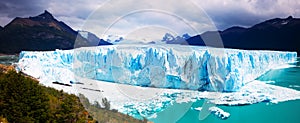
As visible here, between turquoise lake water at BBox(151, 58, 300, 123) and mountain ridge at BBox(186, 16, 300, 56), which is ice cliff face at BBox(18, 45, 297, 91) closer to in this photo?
turquoise lake water at BBox(151, 58, 300, 123)

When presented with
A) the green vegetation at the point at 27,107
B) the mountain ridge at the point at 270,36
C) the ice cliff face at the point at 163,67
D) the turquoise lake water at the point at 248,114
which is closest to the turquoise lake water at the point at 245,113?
the turquoise lake water at the point at 248,114

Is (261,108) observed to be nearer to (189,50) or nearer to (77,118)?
(189,50)

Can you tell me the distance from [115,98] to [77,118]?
479cm

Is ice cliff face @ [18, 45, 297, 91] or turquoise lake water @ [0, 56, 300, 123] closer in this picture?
turquoise lake water @ [0, 56, 300, 123]

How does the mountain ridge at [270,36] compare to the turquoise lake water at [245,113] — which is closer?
the turquoise lake water at [245,113]

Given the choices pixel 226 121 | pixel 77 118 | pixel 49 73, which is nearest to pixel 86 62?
pixel 49 73

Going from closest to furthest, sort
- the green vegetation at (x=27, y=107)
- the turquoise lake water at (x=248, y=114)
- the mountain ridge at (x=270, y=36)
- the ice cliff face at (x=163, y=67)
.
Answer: the green vegetation at (x=27, y=107) < the turquoise lake water at (x=248, y=114) < the ice cliff face at (x=163, y=67) < the mountain ridge at (x=270, y=36)

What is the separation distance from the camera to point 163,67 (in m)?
12.9

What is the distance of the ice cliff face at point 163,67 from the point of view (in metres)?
12.2

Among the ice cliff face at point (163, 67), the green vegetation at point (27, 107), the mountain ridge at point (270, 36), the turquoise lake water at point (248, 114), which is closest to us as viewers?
the green vegetation at point (27, 107)

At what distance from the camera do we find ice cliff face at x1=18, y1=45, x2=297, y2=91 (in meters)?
12.2

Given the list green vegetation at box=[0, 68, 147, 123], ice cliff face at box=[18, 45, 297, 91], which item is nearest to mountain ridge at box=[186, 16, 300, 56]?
ice cliff face at box=[18, 45, 297, 91]

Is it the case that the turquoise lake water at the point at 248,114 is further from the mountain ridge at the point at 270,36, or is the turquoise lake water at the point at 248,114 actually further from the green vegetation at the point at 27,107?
the mountain ridge at the point at 270,36

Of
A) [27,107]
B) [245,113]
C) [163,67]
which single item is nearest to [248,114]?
[245,113]
